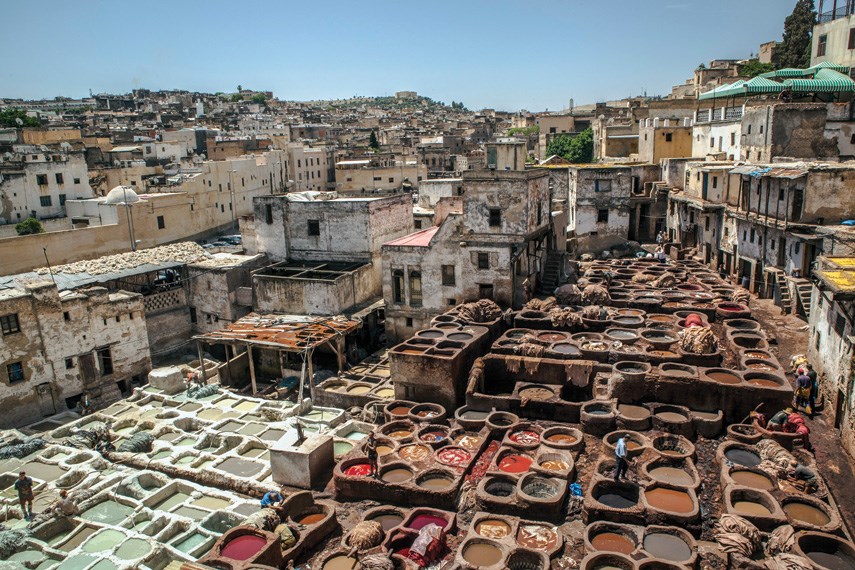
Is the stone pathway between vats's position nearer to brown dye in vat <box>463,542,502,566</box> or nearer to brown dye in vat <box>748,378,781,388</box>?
brown dye in vat <box>748,378,781,388</box>

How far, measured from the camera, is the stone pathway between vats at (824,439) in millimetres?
15068

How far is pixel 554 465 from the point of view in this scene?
1756cm

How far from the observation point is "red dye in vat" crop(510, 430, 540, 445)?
61.9 ft

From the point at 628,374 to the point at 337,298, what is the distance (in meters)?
14.1

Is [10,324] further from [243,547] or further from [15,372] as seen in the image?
[243,547]

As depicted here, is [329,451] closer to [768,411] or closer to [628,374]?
[628,374]

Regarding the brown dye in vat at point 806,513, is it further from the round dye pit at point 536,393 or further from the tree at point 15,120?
the tree at point 15,120

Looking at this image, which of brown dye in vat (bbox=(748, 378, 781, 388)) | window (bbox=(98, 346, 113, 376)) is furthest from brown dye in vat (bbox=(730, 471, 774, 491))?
window (bbox=(98, 346, 113, 376))

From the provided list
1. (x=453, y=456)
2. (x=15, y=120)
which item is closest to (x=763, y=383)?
(x=453, y=456)

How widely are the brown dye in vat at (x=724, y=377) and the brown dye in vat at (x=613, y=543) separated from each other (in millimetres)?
7351

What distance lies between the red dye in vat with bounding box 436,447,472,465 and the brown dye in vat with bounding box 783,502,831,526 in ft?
26.1

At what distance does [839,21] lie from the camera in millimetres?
41656

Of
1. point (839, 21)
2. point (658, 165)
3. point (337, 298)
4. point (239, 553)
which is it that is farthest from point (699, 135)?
point (239, 553)

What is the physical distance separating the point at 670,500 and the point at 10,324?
76.8 ft
